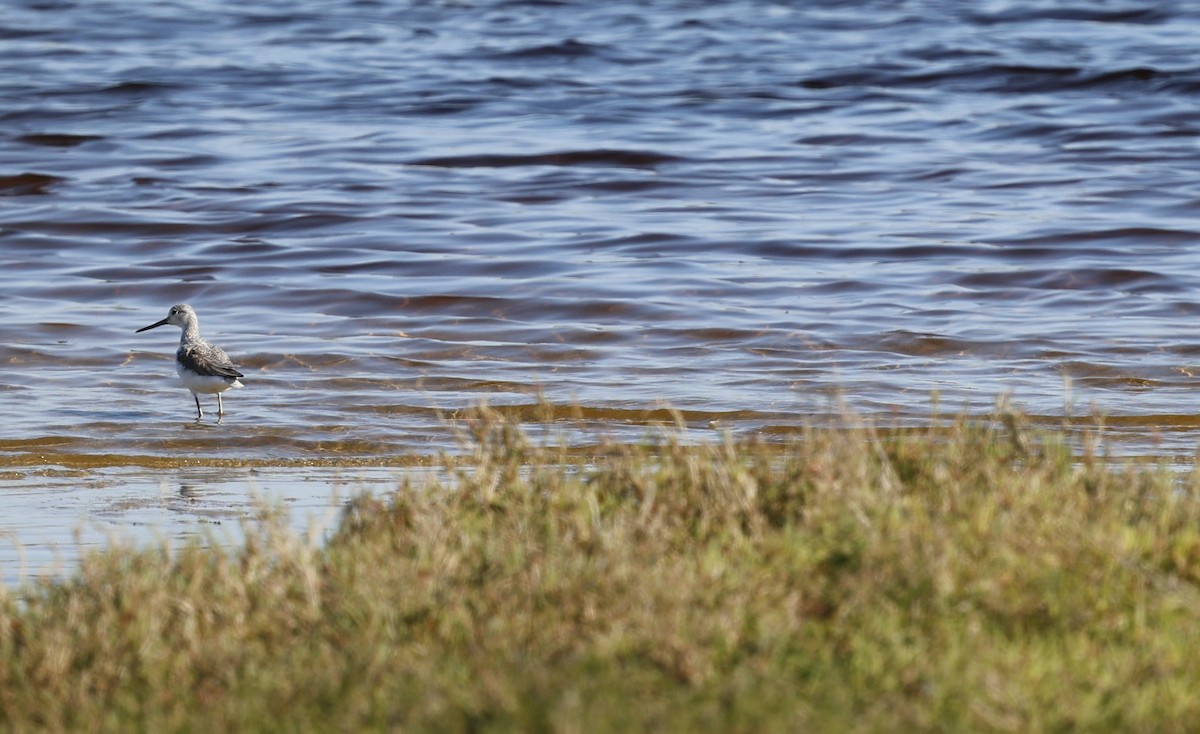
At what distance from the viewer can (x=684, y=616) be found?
172 inches

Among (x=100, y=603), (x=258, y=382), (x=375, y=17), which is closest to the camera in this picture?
(x=100, y=603)

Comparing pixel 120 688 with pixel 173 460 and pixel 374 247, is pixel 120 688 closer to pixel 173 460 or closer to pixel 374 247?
pixel 173 460

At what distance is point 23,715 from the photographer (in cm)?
429

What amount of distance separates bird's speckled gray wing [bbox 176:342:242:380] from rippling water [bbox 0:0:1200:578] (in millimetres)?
275

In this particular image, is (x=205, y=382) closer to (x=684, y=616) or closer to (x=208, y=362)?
(x=208, y=362)

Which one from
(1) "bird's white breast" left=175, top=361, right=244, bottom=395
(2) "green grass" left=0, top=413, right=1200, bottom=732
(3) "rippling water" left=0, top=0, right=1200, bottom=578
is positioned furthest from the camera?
(3) "rippling water" left=0, top=0, right=1200, bottom=578

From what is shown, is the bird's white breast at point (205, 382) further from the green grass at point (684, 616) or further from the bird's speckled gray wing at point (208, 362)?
the green grass at point (684, 616)

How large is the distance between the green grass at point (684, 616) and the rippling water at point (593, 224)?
1563 mm

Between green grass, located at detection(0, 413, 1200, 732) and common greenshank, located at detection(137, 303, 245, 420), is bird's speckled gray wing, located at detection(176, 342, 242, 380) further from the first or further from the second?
green grass, located at detection(0, 413, 1200, 732)

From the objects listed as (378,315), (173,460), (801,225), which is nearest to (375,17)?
(801,225)

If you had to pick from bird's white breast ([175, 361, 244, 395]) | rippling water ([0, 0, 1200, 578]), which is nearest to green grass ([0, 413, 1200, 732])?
rippling water ([0, 0, 1200, 578])

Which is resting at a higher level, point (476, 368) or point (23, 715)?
point (23, 715)

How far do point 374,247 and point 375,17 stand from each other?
17708mm

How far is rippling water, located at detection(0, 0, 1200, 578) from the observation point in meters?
10.6
